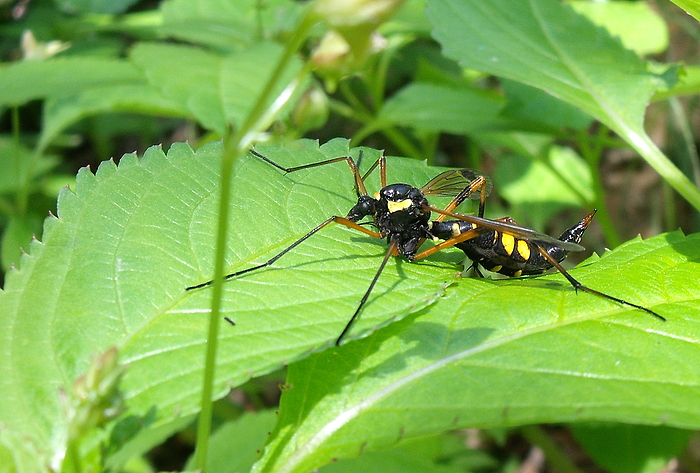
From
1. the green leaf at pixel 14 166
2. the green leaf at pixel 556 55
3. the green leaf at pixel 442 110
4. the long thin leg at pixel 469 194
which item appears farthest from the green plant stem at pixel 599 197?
the green leaf at pixel 14 166

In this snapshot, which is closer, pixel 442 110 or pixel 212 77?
pixel 212 77

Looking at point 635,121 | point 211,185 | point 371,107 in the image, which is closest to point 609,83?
point 635,121

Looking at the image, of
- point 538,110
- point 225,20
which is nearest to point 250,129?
point 538,110

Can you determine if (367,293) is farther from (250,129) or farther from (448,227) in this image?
(448,227)

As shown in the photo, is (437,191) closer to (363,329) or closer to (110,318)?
(363,329)

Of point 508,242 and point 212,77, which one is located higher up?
point 212,77

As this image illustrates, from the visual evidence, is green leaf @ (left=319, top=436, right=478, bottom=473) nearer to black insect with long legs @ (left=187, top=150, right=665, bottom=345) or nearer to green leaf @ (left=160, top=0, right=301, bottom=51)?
black insect with long legs @ (left=187, top=150, right=665, bottom=345)

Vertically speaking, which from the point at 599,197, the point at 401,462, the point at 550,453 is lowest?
the point at 550,453
